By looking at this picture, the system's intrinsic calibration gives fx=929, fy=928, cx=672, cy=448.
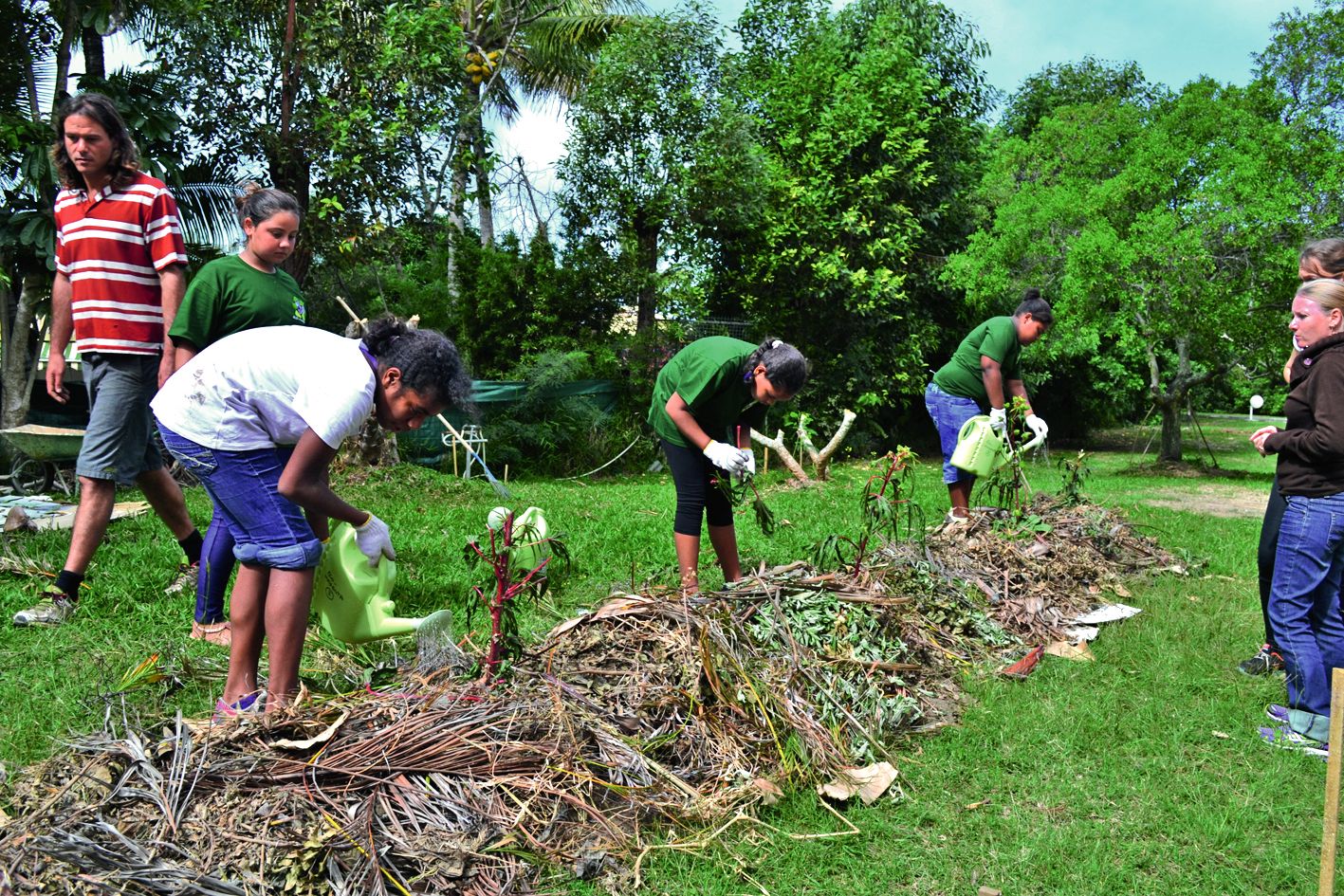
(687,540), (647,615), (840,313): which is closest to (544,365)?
(840,313)

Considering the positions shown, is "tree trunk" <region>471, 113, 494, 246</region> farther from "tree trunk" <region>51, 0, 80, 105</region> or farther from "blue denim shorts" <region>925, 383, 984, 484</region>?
"blue denim shorts" <region>925, 383, 984, 484</region>

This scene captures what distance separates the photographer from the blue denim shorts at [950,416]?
5.60 meters

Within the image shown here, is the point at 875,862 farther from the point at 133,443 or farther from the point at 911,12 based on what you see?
the point at 911,12

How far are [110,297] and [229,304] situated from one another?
0.62m

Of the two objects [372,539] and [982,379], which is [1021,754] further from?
[982,379]

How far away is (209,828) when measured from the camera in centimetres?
204

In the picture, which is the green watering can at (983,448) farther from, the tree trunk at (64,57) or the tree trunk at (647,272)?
the tree trunk at (64,57)

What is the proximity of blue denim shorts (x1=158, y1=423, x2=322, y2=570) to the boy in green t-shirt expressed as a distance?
3827mm

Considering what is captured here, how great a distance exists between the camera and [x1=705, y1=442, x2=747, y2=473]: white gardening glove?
3.84 metres

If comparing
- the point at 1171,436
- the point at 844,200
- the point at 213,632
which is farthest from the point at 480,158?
the point at 1171,436

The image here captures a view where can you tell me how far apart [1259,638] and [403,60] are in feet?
27.2

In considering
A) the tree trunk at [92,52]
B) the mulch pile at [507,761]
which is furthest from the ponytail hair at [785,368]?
the tree trunk at [92,52]

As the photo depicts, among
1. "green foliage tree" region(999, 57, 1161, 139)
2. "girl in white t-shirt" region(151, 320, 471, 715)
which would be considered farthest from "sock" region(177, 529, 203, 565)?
"green foliage tree" region(999, 57, 1161, 139)

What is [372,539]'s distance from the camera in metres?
2.77
